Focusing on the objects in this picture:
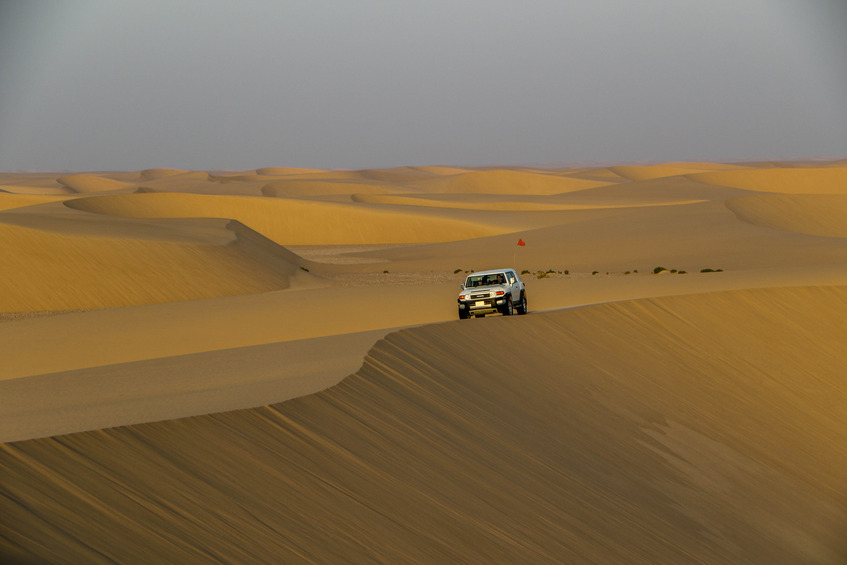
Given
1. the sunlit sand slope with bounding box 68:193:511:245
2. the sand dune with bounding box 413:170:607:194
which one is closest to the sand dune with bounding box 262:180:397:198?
the sand dune with bounding box 413:170:607:194

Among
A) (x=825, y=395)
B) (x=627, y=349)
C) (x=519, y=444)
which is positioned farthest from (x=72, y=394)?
(x=825, y=395)

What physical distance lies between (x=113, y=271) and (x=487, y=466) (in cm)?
2767

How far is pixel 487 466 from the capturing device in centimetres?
1079

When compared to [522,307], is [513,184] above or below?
below

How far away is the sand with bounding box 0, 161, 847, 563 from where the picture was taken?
7945 millimetres

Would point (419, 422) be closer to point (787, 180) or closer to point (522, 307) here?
point (522, 307)

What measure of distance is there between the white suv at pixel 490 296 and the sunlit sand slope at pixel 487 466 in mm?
1310

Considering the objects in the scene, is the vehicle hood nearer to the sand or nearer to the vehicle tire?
the vehicle tire

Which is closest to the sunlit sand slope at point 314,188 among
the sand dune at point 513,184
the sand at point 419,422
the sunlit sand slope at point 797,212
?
the sand dune at point 513,184

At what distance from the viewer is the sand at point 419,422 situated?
7945 mm

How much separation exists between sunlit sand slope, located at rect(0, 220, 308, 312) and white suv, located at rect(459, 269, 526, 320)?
669 inches

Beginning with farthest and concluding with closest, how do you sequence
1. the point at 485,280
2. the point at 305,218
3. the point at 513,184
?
the point at 513,184
the point at 305,218
the point at 485,280

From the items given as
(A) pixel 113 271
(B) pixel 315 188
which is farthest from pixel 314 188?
(A) pixel 113 271

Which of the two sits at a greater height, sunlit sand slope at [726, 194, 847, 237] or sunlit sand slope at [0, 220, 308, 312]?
sunlit sand slope at [0, 220, 308, 312]
